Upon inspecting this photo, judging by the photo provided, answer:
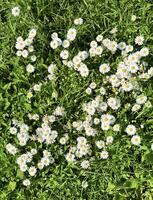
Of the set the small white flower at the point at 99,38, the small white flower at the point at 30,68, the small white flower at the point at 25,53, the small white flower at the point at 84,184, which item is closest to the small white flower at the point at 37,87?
the small white flower at the point at 30,68

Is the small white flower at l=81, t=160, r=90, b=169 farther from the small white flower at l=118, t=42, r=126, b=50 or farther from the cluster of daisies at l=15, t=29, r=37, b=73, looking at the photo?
the small white flower at l=118, t=42, r=126, b=50

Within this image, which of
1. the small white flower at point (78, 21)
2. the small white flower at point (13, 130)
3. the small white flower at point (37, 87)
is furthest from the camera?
the small white flower at point (78, 21)

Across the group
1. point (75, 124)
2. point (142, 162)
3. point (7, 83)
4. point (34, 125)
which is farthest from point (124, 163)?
point (7, 83)

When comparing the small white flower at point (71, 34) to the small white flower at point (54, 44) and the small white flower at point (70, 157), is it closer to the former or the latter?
the small white flower at point (54, 44)

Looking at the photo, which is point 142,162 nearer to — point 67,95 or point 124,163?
point 124,163

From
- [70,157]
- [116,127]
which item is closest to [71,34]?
[116,127]
